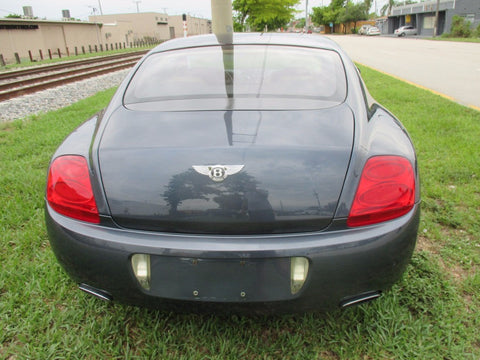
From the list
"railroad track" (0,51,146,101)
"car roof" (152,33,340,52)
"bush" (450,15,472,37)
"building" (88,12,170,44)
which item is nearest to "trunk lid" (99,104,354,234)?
"car roof" (152,33,340,52)

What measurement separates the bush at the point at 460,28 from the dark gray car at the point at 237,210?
4434 centimetres

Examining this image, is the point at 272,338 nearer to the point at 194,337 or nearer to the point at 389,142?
the point at 194,337

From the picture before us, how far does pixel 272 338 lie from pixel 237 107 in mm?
1094

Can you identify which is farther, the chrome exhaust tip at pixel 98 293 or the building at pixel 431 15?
the building at pixel 431 15

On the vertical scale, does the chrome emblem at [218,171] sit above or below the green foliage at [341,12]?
below

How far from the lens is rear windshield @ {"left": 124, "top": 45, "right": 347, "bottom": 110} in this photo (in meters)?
1.81

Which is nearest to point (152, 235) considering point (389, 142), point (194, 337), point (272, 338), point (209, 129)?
point (209, 129)

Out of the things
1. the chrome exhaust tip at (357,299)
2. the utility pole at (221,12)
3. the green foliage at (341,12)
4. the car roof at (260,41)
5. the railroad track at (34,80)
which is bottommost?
the chrome exhaust tip at (357,299)

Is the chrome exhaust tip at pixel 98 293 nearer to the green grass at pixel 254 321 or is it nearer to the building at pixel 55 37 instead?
the green grass at pixel 254 321

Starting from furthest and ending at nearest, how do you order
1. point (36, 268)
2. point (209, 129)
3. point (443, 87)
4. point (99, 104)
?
point (443, 87) → point (99, 104) → point (36, 268) → point (209, 129)

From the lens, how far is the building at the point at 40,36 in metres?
28.3

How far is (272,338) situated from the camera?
1749 millimetres

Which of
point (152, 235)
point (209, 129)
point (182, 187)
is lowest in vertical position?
point (152, 235)

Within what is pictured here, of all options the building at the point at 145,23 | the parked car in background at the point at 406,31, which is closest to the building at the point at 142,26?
the building at the point at 145,23
